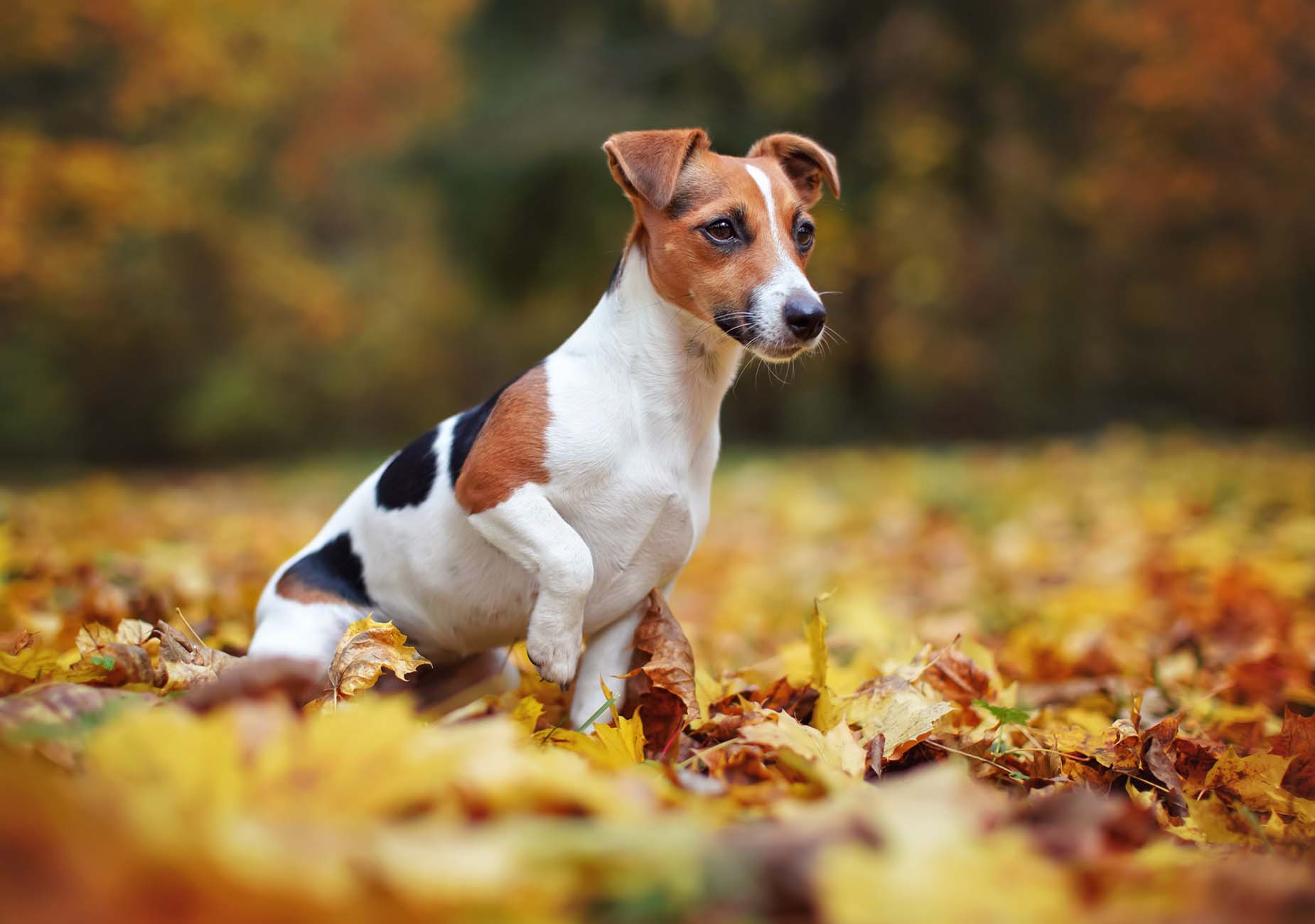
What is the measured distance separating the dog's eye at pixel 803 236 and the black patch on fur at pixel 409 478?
38.9 inches

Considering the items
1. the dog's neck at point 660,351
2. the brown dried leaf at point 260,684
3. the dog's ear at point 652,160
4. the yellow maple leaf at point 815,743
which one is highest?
the dog's ear at point 652,160

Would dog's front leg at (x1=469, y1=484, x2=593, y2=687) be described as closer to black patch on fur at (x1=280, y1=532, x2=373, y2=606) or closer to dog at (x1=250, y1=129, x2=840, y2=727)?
dog at (x1=250, y1=129, x2=840, y2=727)

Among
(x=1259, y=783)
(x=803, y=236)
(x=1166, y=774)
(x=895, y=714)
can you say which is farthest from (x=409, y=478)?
(x=1259, y=783)

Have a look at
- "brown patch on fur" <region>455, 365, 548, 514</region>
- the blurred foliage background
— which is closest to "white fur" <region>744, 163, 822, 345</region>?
"brown patch on fur" <region>455, 365, 548, 514</region>

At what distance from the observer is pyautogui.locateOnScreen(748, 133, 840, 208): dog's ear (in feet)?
8.56

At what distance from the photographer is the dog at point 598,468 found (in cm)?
206

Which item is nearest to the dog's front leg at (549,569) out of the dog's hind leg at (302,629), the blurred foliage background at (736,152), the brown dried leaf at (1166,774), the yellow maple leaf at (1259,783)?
the dog's hind leg at (302,629)

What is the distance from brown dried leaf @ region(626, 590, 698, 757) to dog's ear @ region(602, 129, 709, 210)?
92 cm

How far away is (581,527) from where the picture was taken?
2.11 meters

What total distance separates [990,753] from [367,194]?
1954cm

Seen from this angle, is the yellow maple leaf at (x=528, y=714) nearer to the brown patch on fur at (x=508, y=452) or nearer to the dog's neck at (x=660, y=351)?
the brown patch on fur at (x=508, y=452)

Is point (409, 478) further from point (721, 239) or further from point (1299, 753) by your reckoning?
point (1299, 753)

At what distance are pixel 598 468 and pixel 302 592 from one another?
0.74 m

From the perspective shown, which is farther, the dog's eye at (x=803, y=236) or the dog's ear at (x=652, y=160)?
the dog's eye at (x=803, y=236)
